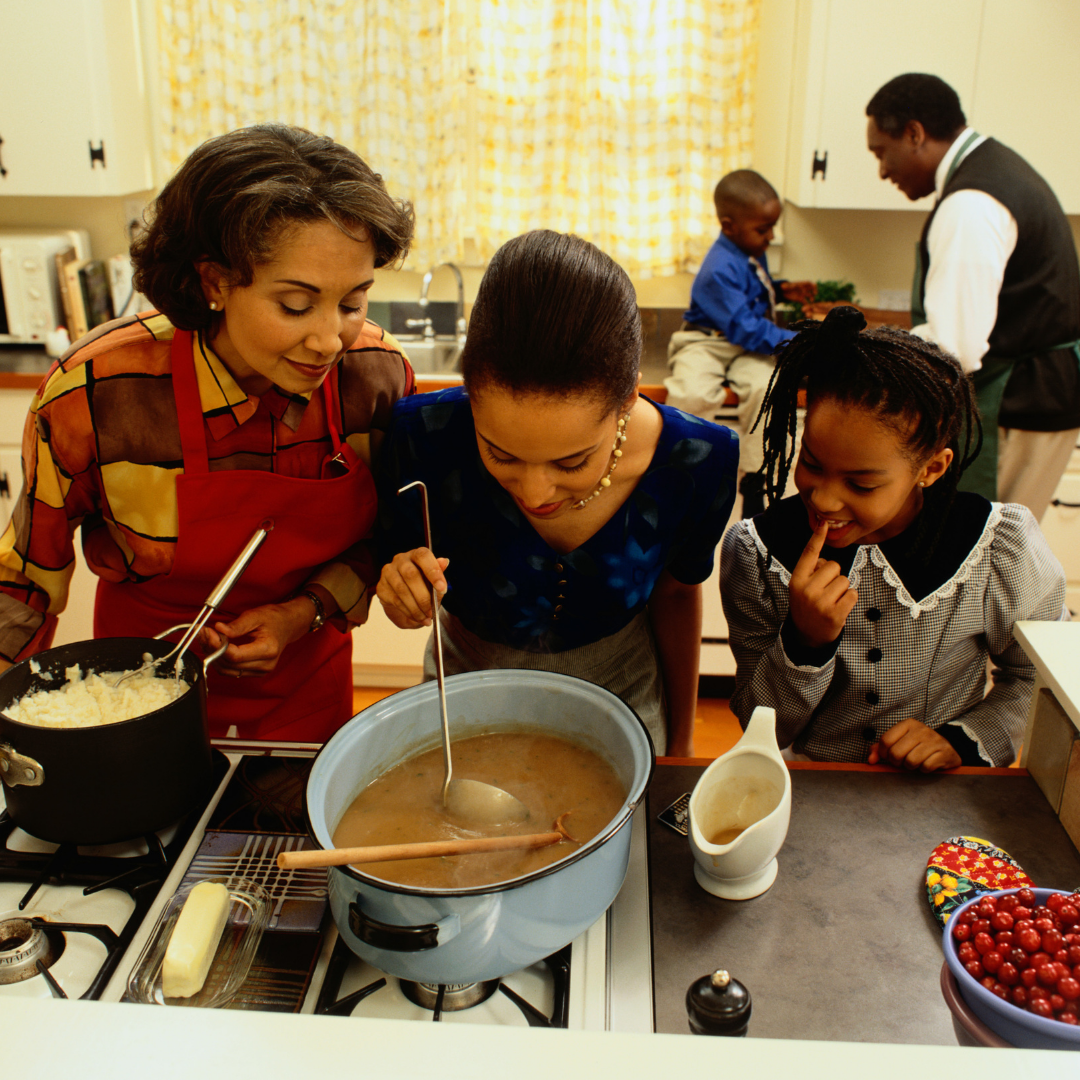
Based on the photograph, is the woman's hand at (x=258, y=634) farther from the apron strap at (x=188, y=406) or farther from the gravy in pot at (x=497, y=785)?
the gravy in pot at (x=497, y=785)

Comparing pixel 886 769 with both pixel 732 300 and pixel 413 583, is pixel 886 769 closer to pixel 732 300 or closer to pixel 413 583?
pixel 413 583

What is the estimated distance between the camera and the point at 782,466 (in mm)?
1279

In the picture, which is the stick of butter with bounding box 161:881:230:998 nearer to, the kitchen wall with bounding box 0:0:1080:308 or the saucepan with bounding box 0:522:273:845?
the saucepan with bounding box 0:522:273:845

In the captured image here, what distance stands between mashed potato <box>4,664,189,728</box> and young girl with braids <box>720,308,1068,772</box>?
720mm

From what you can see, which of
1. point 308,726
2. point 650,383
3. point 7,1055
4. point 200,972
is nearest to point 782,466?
point 308,726

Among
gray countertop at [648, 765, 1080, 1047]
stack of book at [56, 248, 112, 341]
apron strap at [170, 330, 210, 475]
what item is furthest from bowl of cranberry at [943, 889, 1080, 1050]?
stack of book at [56, 248, 112, 341]

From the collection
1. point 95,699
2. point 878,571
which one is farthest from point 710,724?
point 95,699

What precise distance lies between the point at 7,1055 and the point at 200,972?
38cm

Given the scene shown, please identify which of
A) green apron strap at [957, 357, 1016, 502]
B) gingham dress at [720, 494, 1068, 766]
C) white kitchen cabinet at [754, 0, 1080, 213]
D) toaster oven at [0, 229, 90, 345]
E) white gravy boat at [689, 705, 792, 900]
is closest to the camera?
white gravy boat at [689, 705, 792, 900]

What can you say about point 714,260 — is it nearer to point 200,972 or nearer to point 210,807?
point 210,807

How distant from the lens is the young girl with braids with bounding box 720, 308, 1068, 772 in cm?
111

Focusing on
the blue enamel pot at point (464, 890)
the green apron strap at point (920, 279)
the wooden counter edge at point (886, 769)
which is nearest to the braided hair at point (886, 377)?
the wooden counter edge at point (886, 769)

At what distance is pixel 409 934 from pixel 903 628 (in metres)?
0.85

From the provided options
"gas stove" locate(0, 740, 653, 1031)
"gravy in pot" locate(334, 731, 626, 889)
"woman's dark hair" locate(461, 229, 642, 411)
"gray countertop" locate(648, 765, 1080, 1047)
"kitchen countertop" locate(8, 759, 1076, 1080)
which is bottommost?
"gray countertop" locate(648, 765, 1080, 1047)
